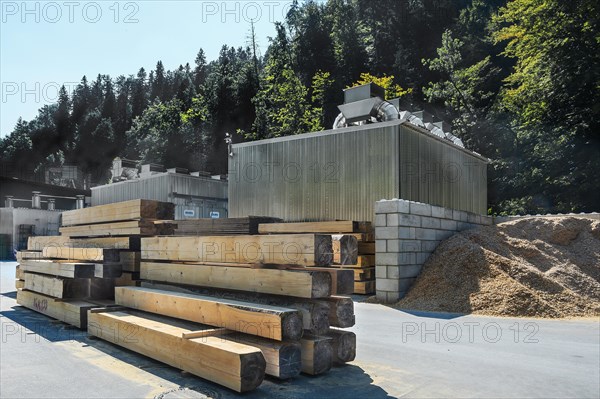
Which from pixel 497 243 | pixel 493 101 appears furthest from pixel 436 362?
pixel 493 101

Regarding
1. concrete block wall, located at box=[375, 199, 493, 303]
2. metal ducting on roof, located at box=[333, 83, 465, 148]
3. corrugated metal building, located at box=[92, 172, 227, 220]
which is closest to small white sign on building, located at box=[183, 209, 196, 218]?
corrugated metal building, located at box=[92, 172, 227, 220]

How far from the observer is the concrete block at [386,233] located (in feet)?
34.9

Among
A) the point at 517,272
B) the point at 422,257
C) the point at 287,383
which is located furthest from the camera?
the point at 422,257

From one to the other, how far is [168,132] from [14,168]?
49071mm

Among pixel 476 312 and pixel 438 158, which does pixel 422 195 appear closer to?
pixel 438 158

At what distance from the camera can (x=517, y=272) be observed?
10.3m

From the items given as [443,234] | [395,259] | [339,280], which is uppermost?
[443,234]

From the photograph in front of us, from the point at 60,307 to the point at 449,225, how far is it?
9737 mm

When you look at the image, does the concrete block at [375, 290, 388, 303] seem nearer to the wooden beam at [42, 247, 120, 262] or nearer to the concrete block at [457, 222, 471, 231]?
the concrete block at [457, 222, 471, 231]

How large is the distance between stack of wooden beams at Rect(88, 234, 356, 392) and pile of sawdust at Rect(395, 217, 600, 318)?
17.4ft

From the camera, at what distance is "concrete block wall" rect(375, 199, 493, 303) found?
10.6 m

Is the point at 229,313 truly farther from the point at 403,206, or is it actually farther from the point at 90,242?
the point at 403,206

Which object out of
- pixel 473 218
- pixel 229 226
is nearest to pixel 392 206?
pixel 473 218

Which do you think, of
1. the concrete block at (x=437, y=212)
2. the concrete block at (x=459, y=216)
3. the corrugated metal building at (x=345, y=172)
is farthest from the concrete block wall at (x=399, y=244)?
the corrugated metal building at (x=345, y=172)
